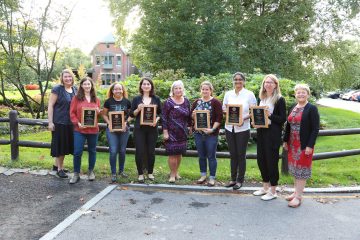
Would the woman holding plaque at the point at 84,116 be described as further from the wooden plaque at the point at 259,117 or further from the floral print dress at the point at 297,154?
the floral print dress at the point at 297,154

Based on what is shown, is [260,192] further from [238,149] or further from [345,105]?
[345,105]

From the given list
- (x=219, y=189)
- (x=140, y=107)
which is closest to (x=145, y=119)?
(x=140, y=107)

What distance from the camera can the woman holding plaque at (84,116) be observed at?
6.74 metres

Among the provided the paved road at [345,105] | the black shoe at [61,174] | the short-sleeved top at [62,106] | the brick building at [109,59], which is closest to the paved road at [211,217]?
the black shoe at [61,174]

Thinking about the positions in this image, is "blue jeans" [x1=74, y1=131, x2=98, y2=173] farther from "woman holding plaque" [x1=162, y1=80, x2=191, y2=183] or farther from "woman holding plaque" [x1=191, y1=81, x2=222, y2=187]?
"woman holding plaque" [x1=191, y1=81, x2=222, y2=187]

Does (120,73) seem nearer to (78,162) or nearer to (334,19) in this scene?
(334,19)

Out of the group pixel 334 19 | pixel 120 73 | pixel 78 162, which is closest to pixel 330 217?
pixel 78 162

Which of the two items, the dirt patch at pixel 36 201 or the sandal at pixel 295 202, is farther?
the sandal at pixel 295 202

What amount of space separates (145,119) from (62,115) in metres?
1.65

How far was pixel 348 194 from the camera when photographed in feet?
21.9

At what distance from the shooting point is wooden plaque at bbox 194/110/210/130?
6559 mm

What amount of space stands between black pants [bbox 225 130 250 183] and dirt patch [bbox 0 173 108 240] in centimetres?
244

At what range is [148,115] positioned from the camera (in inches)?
263

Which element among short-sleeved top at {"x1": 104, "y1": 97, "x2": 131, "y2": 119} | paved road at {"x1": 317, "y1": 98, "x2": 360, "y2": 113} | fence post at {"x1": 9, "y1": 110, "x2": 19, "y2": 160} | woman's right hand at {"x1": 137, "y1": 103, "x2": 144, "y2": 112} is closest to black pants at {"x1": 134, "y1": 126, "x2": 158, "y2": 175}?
woman's right hand at {"x1": 137, "y1": 103, "x2": 144, "y2": 112}
